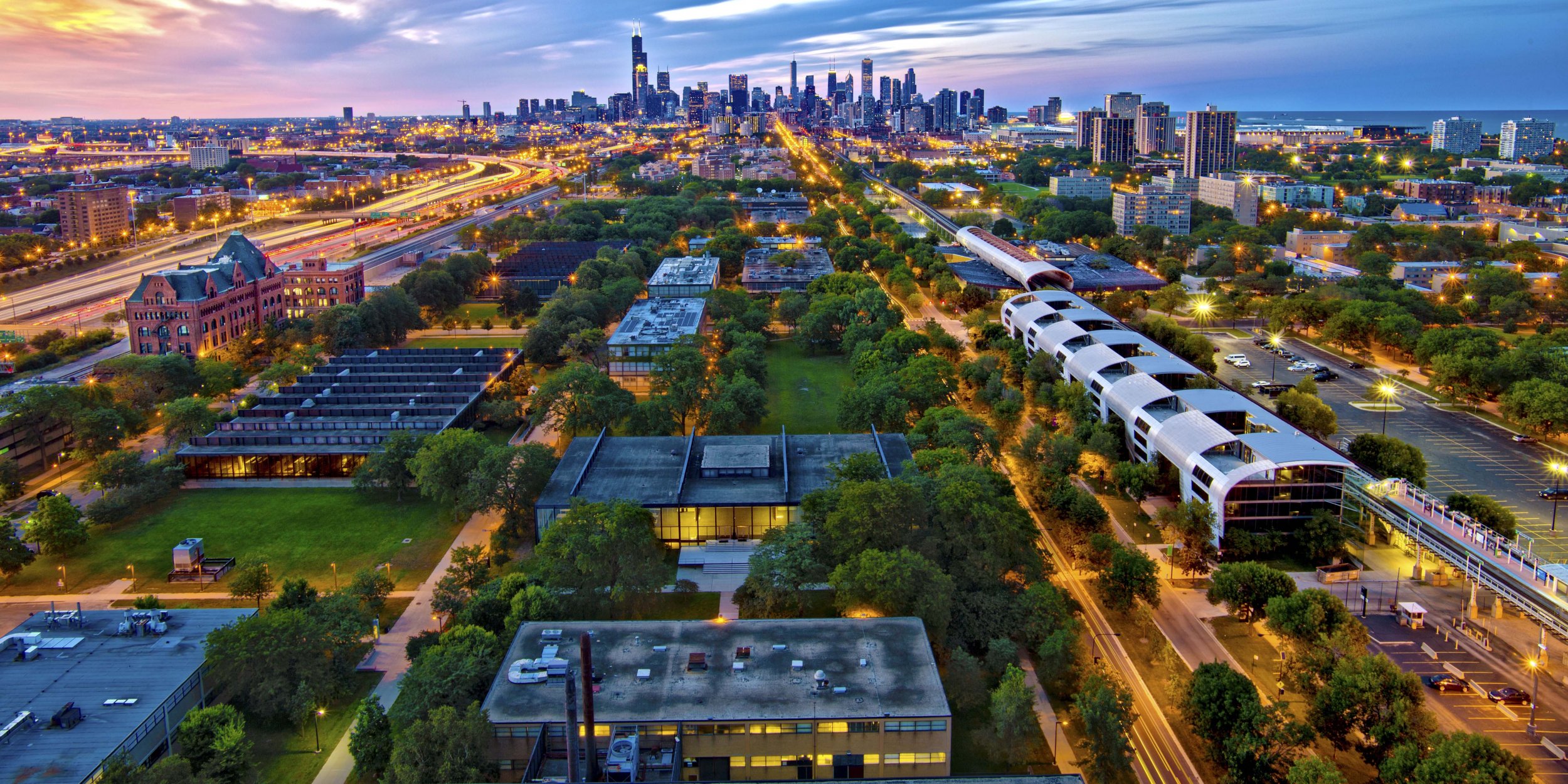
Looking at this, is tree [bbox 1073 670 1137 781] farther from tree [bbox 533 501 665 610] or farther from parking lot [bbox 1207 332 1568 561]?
parking lot [bbox 1207 332 1568 561]

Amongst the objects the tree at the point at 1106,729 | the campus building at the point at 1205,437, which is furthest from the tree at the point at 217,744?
the campus building at the point at 1205,437

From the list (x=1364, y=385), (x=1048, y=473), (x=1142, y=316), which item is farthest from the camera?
(x=1142, y=316)

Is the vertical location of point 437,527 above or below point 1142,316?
below

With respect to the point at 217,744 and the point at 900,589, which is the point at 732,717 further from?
the point at 217,744

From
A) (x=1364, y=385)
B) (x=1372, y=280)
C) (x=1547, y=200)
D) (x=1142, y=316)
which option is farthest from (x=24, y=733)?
(x=1547, y=200)

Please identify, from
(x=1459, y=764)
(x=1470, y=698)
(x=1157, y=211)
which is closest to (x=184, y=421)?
(x=1459, y=764)

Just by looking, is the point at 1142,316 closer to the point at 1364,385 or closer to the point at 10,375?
the point at 1364,385

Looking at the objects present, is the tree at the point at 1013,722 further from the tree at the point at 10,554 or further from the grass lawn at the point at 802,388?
the tree at the point at 10,554
